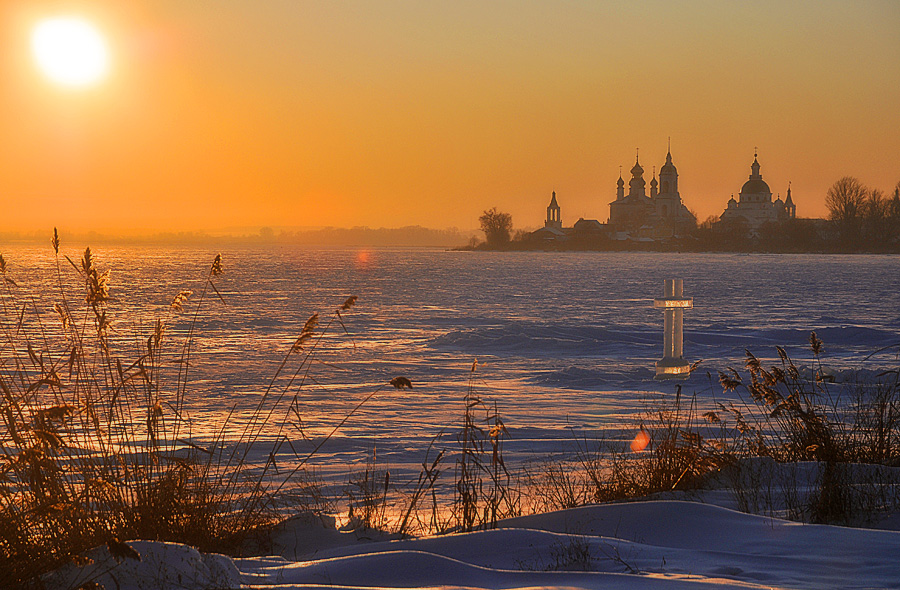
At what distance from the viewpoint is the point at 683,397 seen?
30.2 ft

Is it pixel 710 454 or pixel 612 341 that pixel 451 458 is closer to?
pixel 710 454

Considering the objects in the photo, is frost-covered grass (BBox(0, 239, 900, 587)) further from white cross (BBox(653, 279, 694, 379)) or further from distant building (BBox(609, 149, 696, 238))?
distant building (BBox(609, 149, 696, 238))

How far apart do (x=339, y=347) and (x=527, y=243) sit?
157m

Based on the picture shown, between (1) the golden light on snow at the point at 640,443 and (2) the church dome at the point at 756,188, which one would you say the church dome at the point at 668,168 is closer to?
(2) the church dome at the point at 756,188

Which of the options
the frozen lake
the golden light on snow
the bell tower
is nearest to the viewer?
the golden light on snow

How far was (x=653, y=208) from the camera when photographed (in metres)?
163

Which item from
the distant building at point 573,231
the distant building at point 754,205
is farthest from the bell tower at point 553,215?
the distant building at point 754,205

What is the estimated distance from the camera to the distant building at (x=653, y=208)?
524ft

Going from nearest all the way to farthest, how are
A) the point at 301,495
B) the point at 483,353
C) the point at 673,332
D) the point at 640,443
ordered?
the point at 301,495
the point at 640,443
the point at 673,332
the point at 483,353

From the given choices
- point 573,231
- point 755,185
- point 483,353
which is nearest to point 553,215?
point 573,231

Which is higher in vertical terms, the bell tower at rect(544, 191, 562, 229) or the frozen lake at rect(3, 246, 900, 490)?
the bell tower at rect(544, 191, 562, 229)

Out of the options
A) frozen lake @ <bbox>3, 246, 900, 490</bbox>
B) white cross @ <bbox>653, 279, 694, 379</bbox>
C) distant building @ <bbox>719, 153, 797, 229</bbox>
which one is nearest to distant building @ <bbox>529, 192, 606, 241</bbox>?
distant building @ <bbox>719, 153, 797, 229</bbox>

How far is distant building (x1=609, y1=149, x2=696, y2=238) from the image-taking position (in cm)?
15974

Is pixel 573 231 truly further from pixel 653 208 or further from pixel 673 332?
pixel 673 332
